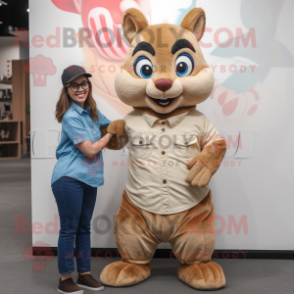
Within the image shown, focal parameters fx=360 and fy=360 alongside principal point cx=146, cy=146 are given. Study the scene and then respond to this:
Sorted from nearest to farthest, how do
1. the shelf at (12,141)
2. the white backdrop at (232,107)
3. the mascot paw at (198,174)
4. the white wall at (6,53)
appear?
1. the mascot paw at (198,174)
2. the white backdrop at (232,107)
3. the shelf at (12,141)
4. the white wall at (6,53)

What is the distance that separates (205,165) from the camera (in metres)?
2.18

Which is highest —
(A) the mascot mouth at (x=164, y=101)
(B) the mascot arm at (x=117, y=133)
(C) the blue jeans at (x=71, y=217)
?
(A) the mascot mouth at (x=164, y=101)

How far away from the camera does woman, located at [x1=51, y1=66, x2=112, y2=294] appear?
2.07 meters

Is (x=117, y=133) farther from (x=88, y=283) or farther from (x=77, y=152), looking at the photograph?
(x=88, y=283)

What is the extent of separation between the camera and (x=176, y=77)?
7.04ft

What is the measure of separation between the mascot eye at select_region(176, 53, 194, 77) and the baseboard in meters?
1.41

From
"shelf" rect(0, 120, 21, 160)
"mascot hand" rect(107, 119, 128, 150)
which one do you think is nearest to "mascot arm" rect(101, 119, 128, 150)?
"mascot hand" rect(107, 119, 128, 150)

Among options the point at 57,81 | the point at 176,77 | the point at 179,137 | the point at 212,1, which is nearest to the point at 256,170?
the point at 179,137

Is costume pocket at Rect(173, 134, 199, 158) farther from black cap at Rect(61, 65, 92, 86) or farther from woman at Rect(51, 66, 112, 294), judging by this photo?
black cap at Rect(61, 65, 92, 86)

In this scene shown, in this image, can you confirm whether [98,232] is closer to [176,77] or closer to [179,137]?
[179,137]

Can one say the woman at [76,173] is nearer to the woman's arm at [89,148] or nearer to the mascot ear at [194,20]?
the woman's arm at [89,148]

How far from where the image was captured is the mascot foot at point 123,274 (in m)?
2.22

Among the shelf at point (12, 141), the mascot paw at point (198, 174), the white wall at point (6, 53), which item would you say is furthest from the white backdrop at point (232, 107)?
the white wall at point (6, 53)

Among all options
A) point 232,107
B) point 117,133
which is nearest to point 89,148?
point 117,133
